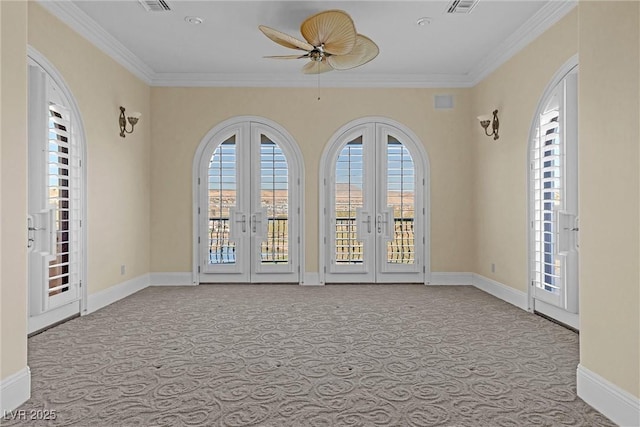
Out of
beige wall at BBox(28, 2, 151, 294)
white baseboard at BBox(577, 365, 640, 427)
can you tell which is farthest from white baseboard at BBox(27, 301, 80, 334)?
white baseboard at BBox(577, 365, 640, 427)

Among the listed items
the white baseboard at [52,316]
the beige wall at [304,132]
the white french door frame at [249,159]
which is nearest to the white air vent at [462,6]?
the beige wall at [304,132]

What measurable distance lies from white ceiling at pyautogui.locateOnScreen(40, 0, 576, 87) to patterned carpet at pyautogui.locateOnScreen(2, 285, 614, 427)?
3.07 meters

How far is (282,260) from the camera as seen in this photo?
6.55 metres

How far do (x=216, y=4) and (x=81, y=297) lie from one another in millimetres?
3317

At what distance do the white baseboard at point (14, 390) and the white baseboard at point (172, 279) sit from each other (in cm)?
395

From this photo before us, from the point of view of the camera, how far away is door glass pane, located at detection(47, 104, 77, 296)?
4.18 m

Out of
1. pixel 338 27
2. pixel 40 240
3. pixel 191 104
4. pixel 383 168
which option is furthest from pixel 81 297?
pixel 383 168

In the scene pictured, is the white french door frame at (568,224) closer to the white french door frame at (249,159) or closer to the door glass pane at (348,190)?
the door glass pane at (348,190)

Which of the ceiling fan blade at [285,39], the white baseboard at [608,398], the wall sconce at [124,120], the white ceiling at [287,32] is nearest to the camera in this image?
the white baseboard at [608,398]

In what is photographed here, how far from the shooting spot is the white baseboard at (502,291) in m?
4.92

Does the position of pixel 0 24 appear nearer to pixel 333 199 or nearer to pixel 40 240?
pixel 40 240

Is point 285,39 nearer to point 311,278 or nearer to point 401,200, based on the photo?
point 401,200

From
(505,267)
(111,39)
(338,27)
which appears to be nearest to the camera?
(338,27)

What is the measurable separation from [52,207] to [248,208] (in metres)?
2.77
